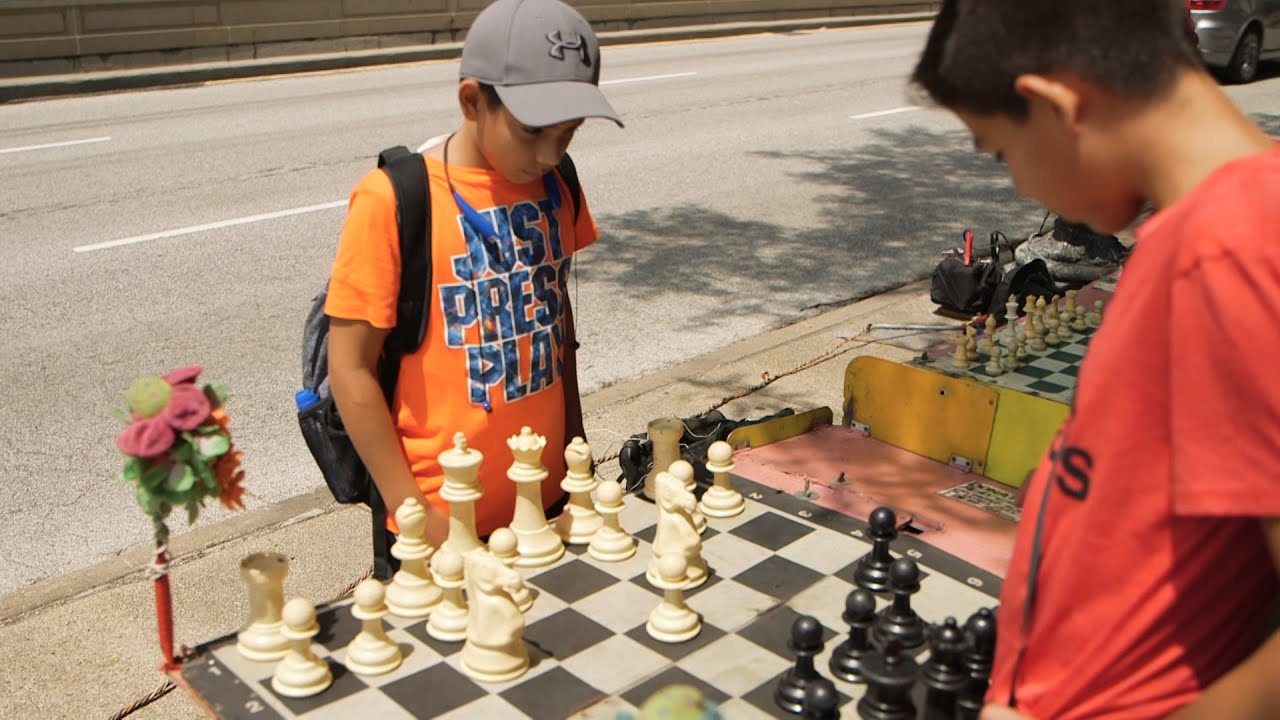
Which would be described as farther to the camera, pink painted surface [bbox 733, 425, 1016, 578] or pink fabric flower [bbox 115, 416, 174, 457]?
pink painted surface [bbox 733, 425, 1016, 578]

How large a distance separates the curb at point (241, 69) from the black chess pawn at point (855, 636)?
14.2 m

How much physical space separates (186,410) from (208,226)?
6.89 m

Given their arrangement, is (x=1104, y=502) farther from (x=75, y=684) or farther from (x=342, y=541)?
(x=342, y=541)

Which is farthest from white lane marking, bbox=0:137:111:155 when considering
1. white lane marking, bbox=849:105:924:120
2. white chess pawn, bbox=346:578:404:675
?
white chess pawn, bbox=346:578:404:675

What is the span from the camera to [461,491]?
2.56 metres

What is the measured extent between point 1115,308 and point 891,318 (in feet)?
17.4

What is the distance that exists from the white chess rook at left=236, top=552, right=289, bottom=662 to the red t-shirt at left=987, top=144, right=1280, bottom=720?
4.20 ft

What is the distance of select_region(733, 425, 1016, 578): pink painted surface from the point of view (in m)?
2.85

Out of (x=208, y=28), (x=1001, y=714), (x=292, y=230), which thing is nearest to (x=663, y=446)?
(x=1001, y=714)

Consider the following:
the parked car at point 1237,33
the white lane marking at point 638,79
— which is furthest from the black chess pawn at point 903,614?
the parked car at point 1237,33

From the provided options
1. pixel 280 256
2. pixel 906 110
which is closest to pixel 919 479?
pixel 280 256

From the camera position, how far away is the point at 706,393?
5.58m

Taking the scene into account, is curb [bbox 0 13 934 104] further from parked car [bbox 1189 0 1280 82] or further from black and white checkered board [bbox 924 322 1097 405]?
black and white checkered board [bbox 924 322 1097 405]

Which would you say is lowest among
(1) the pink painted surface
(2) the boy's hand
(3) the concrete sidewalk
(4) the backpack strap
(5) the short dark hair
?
(3) the concrete sidewalk
